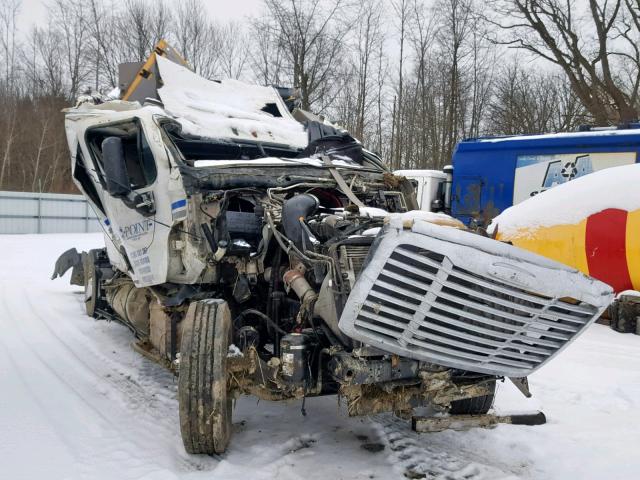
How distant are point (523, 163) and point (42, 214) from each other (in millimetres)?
17731

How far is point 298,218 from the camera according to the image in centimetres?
371

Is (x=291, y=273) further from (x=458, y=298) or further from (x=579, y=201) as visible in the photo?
(x=579, y=201)

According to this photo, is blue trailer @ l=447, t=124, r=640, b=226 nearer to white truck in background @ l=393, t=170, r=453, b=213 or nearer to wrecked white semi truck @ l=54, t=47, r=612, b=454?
white truck in background @ l=393, t=170, r=453, b=213

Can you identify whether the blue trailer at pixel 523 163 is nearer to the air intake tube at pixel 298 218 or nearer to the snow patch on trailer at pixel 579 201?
the snow patch on trailer at pixel 579 201

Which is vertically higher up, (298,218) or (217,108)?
(217,108)

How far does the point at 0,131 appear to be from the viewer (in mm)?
32625

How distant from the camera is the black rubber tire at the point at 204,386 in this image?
3277 mm

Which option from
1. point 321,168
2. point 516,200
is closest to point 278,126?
point 321,168

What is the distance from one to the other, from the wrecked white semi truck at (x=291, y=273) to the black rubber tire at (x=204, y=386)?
11mm

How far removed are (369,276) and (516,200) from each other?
10.6m

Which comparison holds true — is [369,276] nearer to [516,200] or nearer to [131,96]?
[131,96]

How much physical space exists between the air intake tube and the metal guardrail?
18.3 metres

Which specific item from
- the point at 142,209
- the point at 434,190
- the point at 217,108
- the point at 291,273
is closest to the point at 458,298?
the point at 291,273

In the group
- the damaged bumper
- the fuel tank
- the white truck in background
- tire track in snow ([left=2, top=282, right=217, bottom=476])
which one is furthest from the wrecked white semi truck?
the white truck in background
